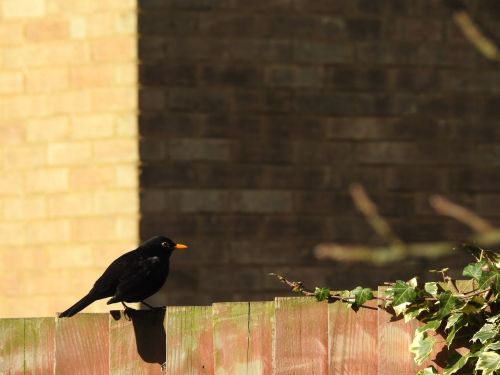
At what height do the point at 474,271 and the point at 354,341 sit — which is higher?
the point at 474,271

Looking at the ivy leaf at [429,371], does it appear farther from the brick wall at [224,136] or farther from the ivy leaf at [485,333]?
the brick wall at [224,136]

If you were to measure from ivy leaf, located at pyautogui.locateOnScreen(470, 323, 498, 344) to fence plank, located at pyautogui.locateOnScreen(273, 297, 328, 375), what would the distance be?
1.63 feet

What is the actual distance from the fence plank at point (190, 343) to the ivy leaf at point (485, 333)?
2.83 feet

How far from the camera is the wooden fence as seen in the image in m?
4.49

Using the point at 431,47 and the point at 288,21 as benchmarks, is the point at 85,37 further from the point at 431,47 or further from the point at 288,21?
the point at 431,47

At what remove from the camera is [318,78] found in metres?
10.3

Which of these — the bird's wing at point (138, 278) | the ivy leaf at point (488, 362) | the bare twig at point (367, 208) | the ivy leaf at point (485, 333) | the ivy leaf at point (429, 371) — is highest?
the ivy leaf at point (485, 333)

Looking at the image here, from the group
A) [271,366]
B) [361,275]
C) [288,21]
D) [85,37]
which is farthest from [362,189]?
[271,366]

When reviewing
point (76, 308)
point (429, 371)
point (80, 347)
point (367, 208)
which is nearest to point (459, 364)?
point (429, 371)

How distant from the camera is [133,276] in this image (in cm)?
602

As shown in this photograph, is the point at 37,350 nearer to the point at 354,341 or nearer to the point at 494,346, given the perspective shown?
the point at 354,341

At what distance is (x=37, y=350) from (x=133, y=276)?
1387mm

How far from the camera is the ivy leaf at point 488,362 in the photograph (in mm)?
4223

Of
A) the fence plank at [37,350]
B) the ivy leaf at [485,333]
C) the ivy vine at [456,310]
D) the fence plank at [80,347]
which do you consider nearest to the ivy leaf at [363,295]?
the ivy vine at [456,310]
